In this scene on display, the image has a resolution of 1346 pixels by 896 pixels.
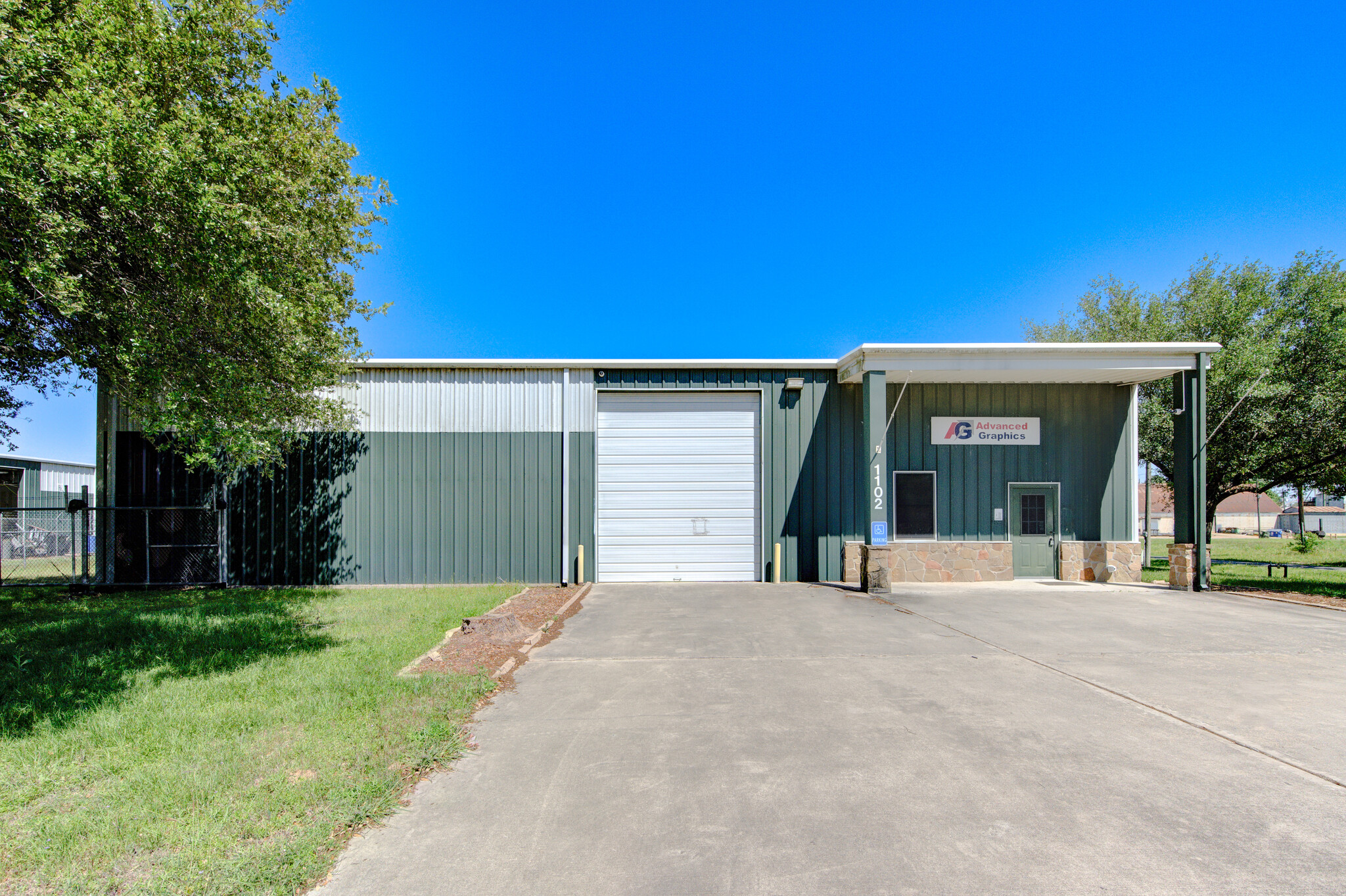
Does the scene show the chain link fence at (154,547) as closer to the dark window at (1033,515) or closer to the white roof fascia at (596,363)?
the white roof fascia at (596,363)

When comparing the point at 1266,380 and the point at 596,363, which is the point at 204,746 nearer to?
the point at 596,363

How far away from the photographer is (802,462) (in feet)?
46.6

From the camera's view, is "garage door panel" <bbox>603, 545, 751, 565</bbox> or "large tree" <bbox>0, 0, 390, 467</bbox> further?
"garage door panel" <bbox>603, 545, 751, 565</bbox>

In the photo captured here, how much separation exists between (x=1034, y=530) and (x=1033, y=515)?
0.37 metres

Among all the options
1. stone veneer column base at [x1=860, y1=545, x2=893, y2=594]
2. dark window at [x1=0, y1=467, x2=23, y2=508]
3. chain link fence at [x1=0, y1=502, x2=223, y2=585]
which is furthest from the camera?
dark window at [x1=0, y1=467, x2=23, y2=508]

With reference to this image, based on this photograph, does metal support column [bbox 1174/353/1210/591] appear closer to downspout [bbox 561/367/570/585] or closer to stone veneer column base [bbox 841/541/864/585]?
stone veneer column base [bbox 841/541/864/585]

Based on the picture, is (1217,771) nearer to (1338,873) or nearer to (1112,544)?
(1338,873)

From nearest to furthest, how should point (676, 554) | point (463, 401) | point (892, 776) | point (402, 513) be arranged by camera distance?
point (892, 776) → point (402, 513) → point (463, 401) → point (676, 554)

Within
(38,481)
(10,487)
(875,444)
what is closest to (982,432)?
(875,444)

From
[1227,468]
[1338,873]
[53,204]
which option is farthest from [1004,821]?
→ [1227,468]

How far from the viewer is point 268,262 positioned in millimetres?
6590

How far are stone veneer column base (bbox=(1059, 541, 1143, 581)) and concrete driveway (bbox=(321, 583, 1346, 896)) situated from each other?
22.1 ft

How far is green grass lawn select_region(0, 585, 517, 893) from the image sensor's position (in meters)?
3.03

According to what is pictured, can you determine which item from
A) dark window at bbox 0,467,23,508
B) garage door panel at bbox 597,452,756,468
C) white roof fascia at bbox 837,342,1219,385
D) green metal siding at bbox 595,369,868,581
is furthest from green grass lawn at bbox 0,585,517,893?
dark window at bbox 0,467,23,508
